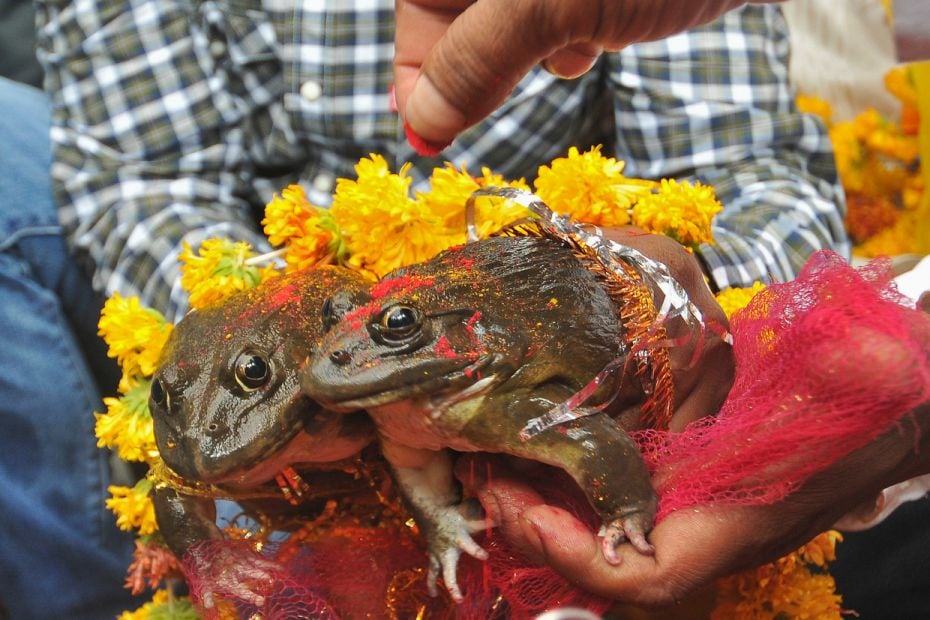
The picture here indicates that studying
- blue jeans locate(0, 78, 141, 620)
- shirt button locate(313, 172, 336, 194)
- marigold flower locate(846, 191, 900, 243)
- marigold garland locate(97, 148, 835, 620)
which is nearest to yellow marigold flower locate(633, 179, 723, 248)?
marigold garland locate(97, 148, 835, 620)

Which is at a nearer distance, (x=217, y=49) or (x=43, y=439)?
(x=43, y=439)

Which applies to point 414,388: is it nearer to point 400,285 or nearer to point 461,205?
point 400,285

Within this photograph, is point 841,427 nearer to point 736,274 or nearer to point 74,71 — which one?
point 736,274

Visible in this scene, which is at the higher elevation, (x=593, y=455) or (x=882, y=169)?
(x=593, y=455)

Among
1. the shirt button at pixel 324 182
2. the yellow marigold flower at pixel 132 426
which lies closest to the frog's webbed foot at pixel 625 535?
the yellow marigold flower at pixel 132 426

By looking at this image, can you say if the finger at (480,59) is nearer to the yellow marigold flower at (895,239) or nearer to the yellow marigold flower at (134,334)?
the yellow marigold flower at (134,334)

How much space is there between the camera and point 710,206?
2.97ft

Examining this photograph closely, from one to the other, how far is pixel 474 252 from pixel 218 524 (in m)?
0.38

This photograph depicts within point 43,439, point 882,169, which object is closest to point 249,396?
point 43,439

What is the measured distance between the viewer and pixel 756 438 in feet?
2.11

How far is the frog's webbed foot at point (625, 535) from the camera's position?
2.09ft

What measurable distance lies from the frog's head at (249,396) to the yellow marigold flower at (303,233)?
9cm

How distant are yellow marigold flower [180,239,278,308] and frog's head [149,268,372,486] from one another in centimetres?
5

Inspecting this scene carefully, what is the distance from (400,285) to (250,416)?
151 millimetres
